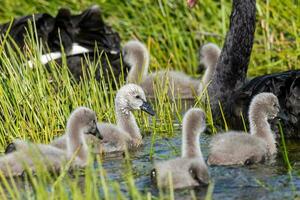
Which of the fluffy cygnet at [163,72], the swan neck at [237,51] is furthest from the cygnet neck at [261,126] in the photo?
the fluffy cygnet at [163,72]

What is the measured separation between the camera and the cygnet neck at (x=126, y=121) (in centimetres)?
675

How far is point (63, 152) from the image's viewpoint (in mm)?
5984

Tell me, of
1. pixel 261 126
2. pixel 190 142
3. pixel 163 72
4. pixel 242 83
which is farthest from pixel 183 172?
pixel 163 72

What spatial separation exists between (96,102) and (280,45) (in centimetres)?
279

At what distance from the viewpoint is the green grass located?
698 cm

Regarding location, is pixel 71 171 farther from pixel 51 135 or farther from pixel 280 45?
pixel 280 45

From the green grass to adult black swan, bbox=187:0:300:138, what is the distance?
27 centimetres

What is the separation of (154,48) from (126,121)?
3.13m

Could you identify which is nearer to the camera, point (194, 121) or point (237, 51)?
point (194, 121)

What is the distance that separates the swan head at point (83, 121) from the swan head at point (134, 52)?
2.91 m

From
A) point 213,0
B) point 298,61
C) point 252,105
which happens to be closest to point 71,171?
point 252,105

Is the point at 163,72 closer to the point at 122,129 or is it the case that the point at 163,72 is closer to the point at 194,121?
the point at 122,129

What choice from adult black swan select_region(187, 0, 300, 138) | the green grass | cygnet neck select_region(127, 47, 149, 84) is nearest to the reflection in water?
adult black swan select_region(187, 0, 300, 138)

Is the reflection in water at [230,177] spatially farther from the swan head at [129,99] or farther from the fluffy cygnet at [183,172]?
the swan head at [129,99]
